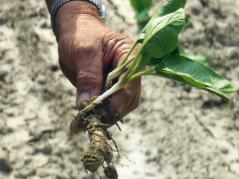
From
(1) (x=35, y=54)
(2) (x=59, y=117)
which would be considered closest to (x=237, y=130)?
(2) (x=59, y=117)

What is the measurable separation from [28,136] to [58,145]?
128 mm

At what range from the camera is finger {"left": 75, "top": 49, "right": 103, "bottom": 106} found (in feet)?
4.73

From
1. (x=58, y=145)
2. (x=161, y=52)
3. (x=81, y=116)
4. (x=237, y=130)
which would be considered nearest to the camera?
(x=161, y=52)

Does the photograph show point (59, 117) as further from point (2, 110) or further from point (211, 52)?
point (211, 52)

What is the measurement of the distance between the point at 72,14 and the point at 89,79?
290mm

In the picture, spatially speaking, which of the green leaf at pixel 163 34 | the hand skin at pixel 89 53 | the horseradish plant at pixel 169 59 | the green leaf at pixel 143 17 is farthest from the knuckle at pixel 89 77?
the green leaf at pixel 143 17

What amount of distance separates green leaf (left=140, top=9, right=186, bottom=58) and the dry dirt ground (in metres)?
0.85

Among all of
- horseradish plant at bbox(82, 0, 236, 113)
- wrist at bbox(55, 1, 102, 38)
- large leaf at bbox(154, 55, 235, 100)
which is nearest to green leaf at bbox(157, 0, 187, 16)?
horseradish plant at bbox(82, 0, 236, 113)

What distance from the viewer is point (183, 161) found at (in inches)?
86.0

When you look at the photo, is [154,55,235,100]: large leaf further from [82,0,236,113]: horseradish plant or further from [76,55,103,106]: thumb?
[76,55,103,106]: thumb

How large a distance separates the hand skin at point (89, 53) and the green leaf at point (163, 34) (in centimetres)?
19

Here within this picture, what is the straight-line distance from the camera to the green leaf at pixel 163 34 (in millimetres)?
1207

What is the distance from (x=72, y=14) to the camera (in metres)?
1.64

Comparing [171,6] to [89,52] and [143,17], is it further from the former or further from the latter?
[143,17]
